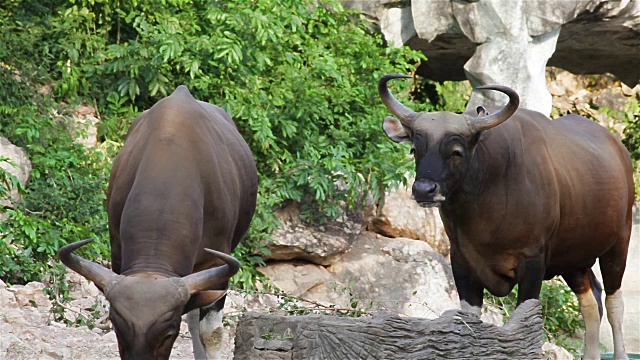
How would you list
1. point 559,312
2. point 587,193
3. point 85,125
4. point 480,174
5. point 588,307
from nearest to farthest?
point 480,174 → point 587,193 → point 588,307 → point 85,125 → point 559,312

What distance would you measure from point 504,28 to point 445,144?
7.05 metres

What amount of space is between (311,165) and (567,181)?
14.7ft

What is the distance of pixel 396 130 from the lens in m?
6.86

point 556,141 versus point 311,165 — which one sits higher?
point 556,141

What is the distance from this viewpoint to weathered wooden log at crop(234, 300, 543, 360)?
197 inches

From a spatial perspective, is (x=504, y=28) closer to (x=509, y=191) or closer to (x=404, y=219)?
(x=404, y=219)

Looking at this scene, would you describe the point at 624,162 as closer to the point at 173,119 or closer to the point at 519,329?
the point at 519,329

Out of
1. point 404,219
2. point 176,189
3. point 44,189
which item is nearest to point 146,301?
point 176,189

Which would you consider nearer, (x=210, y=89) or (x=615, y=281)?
(x=615, y=281)

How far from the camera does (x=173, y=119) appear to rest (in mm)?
6086

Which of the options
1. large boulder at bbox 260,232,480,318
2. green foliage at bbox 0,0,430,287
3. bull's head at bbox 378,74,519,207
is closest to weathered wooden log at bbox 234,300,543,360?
bull's head at bbox 378,74,519,207

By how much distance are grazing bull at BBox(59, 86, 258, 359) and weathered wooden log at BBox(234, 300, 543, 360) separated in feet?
1.20

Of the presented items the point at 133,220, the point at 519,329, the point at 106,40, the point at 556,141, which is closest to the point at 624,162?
the point at 556,141

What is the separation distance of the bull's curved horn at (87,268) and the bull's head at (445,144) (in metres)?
2.03
